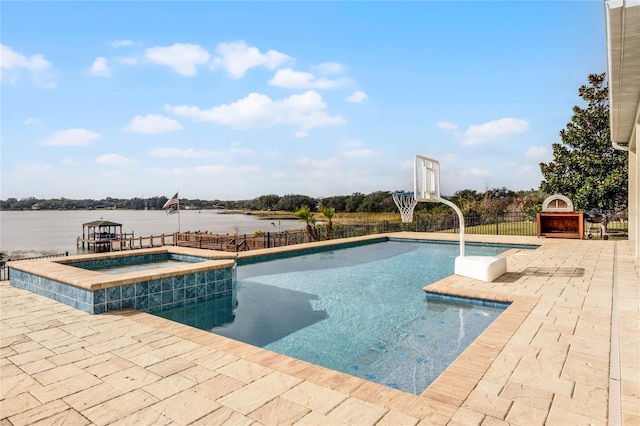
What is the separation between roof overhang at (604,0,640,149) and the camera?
318 centimetres

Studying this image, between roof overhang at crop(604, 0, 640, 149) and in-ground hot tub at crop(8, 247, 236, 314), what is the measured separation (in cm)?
603

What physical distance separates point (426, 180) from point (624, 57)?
3.48 metres

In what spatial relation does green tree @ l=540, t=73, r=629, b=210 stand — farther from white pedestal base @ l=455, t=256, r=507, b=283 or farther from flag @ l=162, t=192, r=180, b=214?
flag @ l=162, t=192, r=180, b=214

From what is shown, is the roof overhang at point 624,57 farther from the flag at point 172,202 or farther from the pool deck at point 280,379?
the flag at point 172,202

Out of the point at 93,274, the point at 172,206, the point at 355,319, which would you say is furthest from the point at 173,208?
Result: the point at 355,319

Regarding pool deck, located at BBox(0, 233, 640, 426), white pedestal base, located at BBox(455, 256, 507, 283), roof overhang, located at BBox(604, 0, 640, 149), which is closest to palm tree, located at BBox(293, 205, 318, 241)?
white pedestal base, located at BBox(455, 256, 507, 283)

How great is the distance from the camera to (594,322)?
4.02m

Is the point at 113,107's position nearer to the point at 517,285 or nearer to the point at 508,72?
the point at 508,72

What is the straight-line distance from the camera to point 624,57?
13.7ft

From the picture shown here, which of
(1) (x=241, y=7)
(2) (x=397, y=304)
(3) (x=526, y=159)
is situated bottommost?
(2) (x=397, y=304)

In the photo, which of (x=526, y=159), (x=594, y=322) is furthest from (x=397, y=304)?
(x=526, y=159)

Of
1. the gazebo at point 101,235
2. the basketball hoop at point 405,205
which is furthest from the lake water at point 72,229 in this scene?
the basketball hoop at point 405,205

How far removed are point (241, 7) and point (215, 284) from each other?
7.26 m

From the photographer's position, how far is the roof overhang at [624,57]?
3.18 metres
